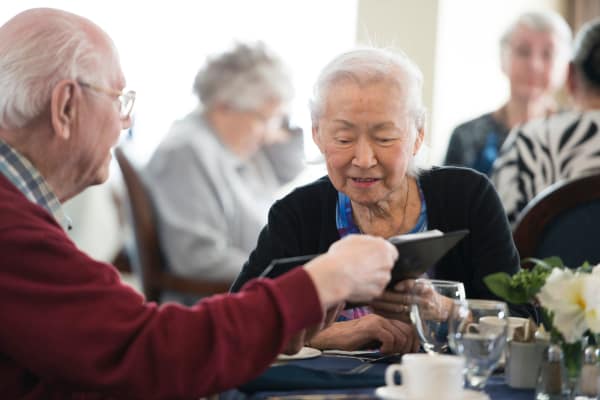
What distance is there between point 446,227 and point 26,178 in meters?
1.08

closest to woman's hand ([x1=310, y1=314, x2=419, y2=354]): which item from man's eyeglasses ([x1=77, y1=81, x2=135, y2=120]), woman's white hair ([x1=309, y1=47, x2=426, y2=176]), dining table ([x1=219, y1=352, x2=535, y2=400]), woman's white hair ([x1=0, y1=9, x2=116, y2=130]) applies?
dining table ([x1=219, y1=352, x2=535, y2=400])

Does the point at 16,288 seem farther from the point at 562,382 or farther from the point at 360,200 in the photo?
the point at 360,200

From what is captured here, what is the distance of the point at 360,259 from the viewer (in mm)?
1536

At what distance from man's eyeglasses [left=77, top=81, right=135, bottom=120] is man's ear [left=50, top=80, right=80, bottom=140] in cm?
2

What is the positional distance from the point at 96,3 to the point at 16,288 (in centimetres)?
441

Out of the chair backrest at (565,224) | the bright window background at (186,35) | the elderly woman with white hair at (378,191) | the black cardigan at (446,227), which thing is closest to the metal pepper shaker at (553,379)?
the elderly woman with white hair at (378,191)

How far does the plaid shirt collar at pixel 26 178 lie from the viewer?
1.59m

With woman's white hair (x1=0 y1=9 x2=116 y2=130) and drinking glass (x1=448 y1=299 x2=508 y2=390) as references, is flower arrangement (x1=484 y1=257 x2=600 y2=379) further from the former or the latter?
woman's white hair (x1=0 y1=9 x2=116 y2=130)

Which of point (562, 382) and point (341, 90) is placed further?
point (341, 90)

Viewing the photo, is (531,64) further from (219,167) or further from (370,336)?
(370,336)

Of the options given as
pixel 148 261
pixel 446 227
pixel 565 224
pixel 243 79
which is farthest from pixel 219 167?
pixel 446 227

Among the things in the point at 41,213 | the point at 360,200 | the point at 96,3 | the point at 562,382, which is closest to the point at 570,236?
the point at 360,200

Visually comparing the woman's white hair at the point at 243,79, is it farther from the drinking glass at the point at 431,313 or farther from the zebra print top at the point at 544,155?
the drinking glass at the point at 431,313

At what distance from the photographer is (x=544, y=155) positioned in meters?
3.67
